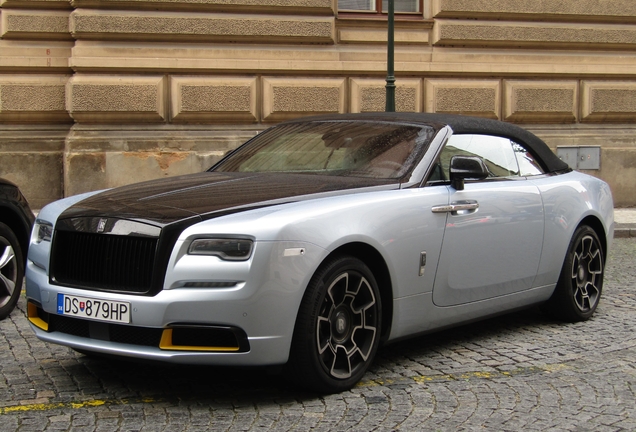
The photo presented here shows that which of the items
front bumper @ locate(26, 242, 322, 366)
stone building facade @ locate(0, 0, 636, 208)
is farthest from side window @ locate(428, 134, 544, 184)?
stone building facade @ locate(0, 0, 636, 208)

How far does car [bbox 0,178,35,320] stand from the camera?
6.89 m

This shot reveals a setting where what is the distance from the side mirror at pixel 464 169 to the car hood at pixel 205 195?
1.42 ft

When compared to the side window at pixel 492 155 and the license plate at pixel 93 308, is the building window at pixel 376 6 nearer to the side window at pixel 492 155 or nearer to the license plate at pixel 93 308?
the side window at pixel 492 155

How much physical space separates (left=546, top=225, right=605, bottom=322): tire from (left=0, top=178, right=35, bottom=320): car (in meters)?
3.69

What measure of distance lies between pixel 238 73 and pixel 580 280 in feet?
26.1

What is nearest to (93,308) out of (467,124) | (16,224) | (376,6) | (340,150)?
(340,150)

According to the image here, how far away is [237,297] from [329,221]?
661mm

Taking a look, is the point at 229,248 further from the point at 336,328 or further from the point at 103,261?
the point at 336,328

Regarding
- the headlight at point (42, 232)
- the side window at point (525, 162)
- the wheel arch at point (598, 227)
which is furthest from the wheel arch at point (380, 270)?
the wheel arch at point (598, 227)

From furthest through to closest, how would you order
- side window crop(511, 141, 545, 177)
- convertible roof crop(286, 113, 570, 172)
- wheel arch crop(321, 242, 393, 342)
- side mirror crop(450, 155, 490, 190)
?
1. side window crop(511, 141, 545, 177)
2. convertible roof crop(286, 113, 570, 172)
3. side mirror crop(450, 155, 490, 190)
4. wheel arch crop(321, 242, 393, 342)

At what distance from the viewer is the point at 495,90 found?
15.0 metres

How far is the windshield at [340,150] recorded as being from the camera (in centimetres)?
581

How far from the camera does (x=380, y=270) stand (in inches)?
209

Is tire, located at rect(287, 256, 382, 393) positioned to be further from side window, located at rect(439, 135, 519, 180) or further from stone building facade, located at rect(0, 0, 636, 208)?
stone building facade, located at rect(0, 0, 636, 208)
